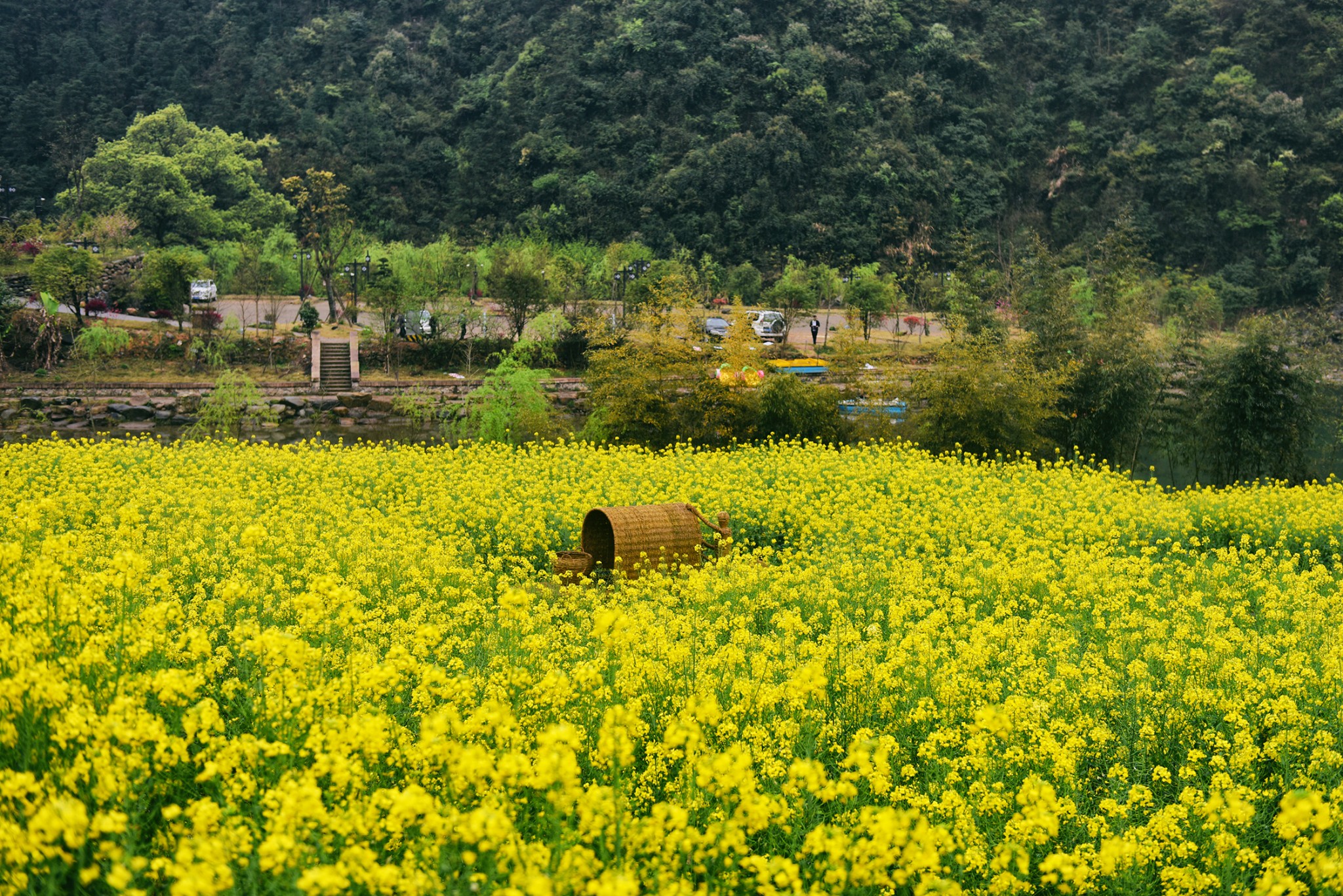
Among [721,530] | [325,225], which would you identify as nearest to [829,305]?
[325,225]

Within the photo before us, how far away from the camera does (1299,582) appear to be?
9.12 m

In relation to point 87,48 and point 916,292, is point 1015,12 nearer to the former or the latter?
point 916,292

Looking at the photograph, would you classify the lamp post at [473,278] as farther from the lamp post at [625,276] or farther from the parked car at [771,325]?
the parked car at [771,325]

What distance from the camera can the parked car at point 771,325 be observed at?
123 ft

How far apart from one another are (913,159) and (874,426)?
130ft

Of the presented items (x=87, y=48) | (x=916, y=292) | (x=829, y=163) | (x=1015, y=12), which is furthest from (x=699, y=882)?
(x=87, y=48)

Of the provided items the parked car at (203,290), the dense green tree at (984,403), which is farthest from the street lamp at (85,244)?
the dense green tree at (984,403)

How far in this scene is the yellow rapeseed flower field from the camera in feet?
11.9

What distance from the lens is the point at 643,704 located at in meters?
5.89

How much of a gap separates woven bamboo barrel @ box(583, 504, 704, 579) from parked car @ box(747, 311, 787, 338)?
27.3m

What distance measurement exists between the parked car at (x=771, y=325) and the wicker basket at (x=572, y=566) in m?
27.8

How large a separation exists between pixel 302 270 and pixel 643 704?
4147cm

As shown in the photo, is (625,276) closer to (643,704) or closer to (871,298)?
(871,298)

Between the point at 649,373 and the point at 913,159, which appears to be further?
the point at 913,159
